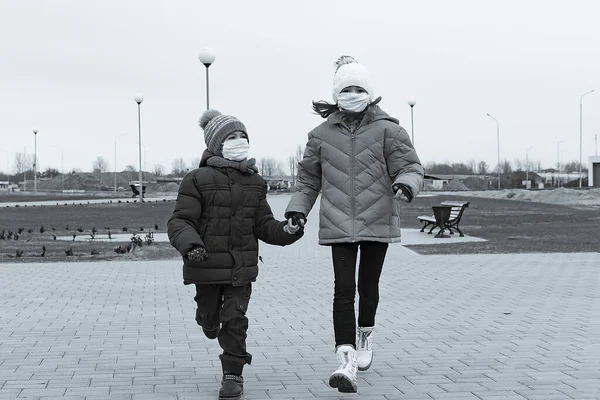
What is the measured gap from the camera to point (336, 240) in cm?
520

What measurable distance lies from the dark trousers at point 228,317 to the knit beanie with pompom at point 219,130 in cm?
84

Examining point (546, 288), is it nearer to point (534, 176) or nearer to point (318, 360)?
point (318, 360)

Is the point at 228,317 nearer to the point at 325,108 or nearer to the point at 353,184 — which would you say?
the point at 353,184

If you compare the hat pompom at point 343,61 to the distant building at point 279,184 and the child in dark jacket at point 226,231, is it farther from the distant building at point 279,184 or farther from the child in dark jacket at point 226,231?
the distant building at point 279,184

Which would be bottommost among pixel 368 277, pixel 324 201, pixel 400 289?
pixel 400 289

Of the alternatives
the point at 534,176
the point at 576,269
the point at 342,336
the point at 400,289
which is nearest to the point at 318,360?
the point at 342,336

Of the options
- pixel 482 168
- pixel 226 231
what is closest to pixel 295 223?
pixel 226 231

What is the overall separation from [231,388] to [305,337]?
211 cm

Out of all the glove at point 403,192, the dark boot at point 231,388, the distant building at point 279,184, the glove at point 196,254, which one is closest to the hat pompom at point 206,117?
the glove at point 196,254

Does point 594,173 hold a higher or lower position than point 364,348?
higher

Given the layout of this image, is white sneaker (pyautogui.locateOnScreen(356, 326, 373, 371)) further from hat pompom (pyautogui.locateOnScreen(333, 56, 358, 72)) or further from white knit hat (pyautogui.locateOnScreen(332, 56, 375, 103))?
hat pompom (pyautogui.locateOnScreen(333, 56, 358, 72))

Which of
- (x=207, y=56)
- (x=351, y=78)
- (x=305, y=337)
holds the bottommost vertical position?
(x=305, y=337)

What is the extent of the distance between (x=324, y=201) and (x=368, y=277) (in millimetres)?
542

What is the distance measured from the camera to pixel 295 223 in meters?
5.14
